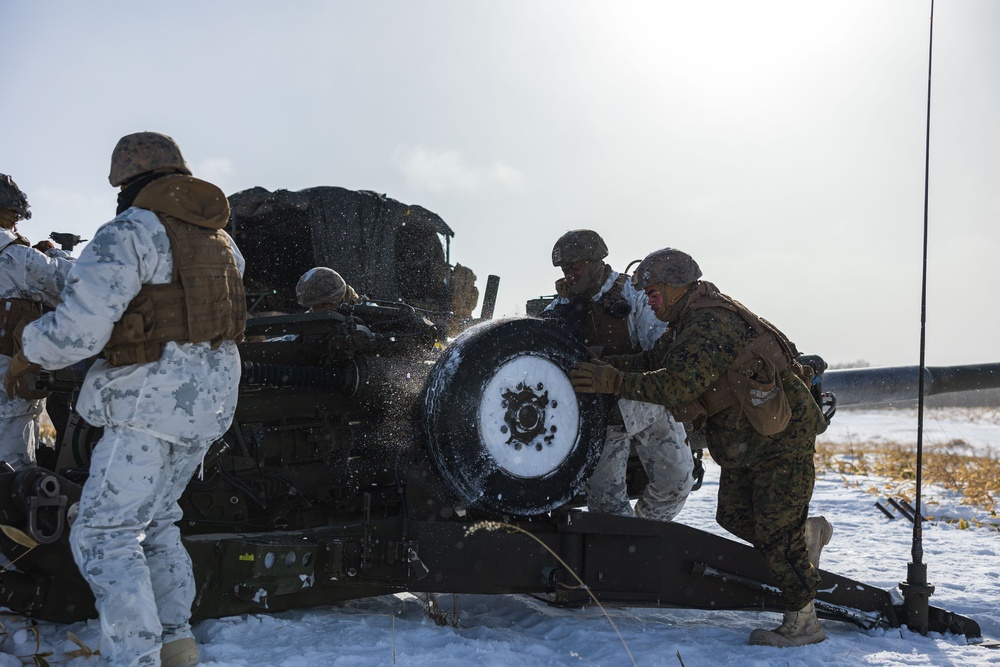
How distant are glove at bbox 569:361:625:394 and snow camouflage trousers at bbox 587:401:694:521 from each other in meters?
0.58

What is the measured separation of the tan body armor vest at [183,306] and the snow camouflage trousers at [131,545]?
0.30 meters

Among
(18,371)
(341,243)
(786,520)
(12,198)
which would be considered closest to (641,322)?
(786,520)

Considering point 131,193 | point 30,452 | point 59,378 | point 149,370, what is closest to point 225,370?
point 149,370

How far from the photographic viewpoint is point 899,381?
8516 millimetres

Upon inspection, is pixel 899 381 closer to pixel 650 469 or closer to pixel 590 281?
pixel 650 469

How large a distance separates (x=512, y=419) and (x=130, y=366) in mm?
1597

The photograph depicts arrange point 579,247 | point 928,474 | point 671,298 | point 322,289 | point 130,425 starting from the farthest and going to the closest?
point 928,474 → point 322,289 → point 579,247 → point 671,298 → point 130,425

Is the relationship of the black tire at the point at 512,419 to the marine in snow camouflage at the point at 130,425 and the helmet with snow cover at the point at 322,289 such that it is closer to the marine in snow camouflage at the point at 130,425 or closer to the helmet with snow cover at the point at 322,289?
the marine in snow camouflage at the point at 130,425

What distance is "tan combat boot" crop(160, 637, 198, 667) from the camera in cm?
289

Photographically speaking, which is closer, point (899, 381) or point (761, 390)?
point (761, 390)

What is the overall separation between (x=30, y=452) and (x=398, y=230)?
9.09 ft

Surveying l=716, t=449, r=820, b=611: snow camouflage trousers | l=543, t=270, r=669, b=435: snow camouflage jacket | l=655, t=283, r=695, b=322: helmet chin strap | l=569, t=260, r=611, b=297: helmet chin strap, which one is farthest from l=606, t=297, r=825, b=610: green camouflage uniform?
l=569, t=260, r=611, b=297: helmet chin strap

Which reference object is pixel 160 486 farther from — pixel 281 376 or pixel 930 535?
pixel 930 535

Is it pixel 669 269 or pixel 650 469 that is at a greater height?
pixel 669 269
